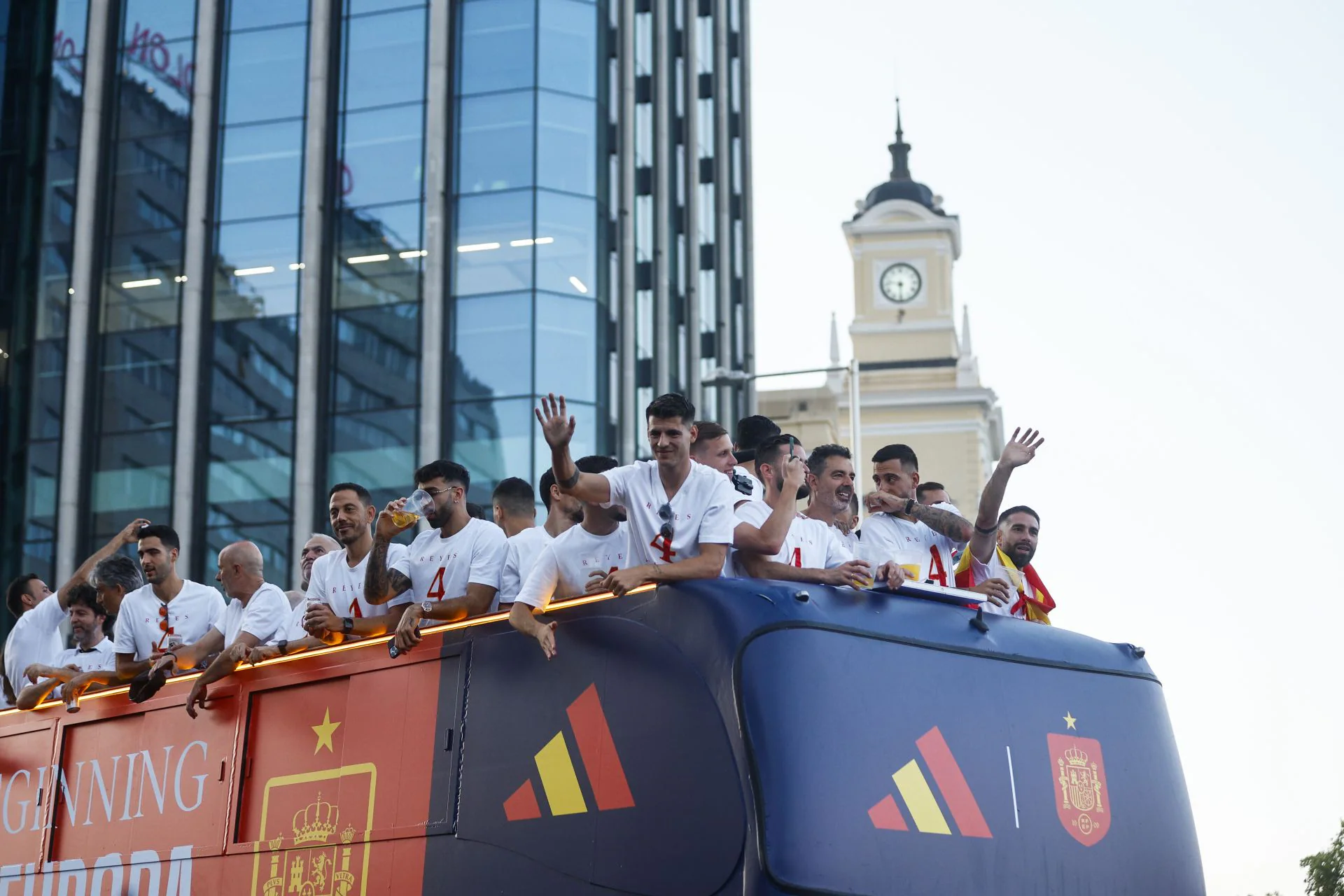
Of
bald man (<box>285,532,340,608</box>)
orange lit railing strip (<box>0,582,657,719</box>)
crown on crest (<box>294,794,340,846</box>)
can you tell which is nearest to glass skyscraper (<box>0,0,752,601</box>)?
bald man (<box>285,532,340,608</box>)

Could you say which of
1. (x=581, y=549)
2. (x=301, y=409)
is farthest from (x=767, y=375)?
(x=581, y=549)

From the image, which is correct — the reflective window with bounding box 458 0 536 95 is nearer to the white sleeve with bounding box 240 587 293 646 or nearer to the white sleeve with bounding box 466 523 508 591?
the white sleeve with bounding box 240 587 293 646

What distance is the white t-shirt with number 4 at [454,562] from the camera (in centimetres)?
Result: 713

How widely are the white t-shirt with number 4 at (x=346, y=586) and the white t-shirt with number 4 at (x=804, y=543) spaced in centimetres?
174

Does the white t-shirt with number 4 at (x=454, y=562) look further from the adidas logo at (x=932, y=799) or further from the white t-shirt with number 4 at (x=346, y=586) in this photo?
the adidas logo at (x=932, y=799)

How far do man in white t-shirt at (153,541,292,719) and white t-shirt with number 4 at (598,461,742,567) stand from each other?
7.14ft

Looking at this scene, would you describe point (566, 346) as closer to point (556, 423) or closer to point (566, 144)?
point (566, 144)

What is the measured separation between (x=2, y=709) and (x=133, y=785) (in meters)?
1.58

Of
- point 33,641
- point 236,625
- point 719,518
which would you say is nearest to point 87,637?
point 33,641

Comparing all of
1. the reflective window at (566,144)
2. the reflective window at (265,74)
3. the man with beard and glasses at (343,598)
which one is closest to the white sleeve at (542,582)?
the man with beard and glasses at (343,598)

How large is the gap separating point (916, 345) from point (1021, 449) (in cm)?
6976

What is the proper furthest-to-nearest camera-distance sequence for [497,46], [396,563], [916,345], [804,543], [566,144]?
[916,345]
[497,46]
[566,144]
[396,563]
[804,543]

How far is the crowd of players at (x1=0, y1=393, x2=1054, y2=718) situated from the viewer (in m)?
6.03

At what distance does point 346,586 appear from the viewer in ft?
24.8
